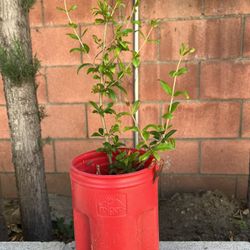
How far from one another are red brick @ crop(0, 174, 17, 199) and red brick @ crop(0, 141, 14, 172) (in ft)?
0.16

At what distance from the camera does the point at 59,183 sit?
2521 mm

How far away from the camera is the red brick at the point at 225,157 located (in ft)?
7.64

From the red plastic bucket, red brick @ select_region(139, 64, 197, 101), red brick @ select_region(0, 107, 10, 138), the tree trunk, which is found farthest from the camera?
red brick @ select_region(0, 107, 10, 138)

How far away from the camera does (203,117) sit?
2291 millimetres

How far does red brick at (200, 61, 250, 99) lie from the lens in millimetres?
2208

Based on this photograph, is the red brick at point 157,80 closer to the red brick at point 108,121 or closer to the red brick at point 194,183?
the red brick at point 108,121

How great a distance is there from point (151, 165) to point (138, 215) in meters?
0.19

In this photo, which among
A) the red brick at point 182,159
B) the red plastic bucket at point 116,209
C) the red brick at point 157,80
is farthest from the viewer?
the red brick at point 182,159

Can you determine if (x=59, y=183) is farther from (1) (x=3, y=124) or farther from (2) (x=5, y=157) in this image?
(1) (x=3, y=124)

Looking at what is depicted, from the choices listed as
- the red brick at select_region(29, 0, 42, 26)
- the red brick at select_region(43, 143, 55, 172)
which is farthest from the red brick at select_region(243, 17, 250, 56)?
the red brick at select_region(43, 143, 55, 172)

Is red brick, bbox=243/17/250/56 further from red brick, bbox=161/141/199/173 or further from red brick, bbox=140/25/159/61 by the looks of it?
red brick, bbox=161/141/199/173

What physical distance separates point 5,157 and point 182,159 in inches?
45.3

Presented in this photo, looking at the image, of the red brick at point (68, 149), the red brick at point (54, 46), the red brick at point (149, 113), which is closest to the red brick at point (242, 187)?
the red brick at point (149, 113)

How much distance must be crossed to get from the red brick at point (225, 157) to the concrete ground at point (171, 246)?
631mm
